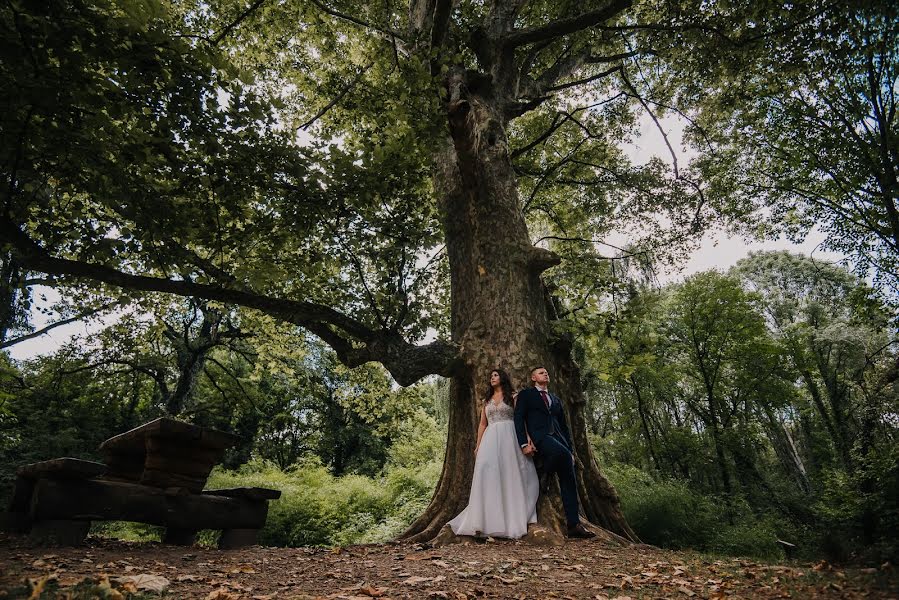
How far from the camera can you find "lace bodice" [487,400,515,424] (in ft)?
18.4

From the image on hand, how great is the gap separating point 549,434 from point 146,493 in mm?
4742

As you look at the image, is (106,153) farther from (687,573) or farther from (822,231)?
(822,231)

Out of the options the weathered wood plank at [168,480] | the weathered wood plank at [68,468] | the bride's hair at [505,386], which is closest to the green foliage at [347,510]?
the weathered wood plank at [168,480]

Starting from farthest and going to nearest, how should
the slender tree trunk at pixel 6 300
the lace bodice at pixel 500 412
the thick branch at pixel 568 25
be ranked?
1. the slender tree trunk at pixel 6 300
2. the thick branch at pixel 568 25
3. the lace bodice at pixel 500 412

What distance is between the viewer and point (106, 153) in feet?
14.7

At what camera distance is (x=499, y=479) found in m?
5.28

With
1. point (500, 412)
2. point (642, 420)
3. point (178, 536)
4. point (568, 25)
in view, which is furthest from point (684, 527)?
point (642, 420)

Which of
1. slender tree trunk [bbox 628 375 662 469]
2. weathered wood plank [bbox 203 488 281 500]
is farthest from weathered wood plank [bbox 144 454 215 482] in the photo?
slender tree trunk [bbox 628 375 662 469]

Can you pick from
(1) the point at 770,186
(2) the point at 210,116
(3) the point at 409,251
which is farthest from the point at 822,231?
(2) the point at 210,116

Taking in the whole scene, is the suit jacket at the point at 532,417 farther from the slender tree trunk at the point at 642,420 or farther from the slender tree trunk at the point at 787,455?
the slender tree trunk at the point at 787,455

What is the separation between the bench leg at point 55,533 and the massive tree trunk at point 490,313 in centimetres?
352

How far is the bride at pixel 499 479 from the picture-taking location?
5078 mm

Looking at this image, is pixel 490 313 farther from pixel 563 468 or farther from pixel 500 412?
pixel 563 468

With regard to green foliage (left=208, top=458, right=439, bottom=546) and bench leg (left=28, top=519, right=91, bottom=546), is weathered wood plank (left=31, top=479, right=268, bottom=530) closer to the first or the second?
bench leg (left=28, top=519, right=91, bottom=546)
